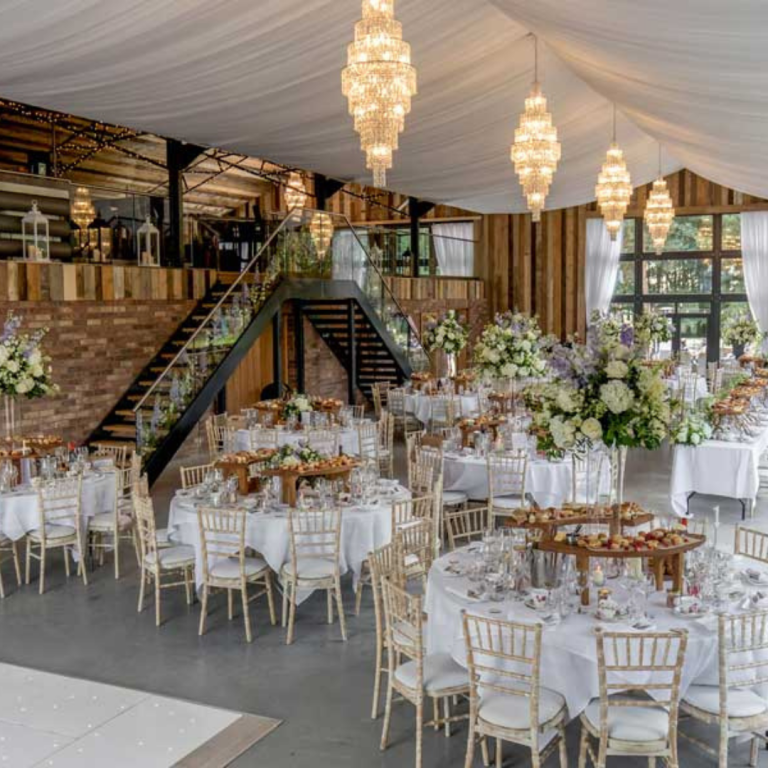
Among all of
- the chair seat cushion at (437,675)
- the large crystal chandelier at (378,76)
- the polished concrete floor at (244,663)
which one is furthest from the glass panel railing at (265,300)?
the chair seat cushion at (437,675)

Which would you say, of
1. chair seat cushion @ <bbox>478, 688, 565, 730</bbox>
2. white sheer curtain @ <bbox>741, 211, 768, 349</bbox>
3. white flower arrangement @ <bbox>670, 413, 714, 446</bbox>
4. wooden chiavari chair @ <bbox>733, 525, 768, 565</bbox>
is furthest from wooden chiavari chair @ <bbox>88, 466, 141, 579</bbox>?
white sheer curtain @ <bbox>741, 211, 768, 349</bbox>

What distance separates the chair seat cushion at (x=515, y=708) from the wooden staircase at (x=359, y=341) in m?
13.4

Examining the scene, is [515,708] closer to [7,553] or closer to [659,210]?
[7,553]

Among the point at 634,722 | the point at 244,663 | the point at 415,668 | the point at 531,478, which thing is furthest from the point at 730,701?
the point at 531,478

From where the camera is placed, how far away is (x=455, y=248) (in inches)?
981

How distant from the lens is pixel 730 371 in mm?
19062

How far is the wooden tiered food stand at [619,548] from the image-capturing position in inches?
208

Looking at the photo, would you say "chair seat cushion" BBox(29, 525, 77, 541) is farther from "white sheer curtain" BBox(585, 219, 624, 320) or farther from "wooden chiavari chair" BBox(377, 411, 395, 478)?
"white sheer curtain" BBox(585, 219, 624, 320)

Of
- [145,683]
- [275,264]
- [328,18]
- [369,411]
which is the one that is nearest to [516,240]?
[369,411]

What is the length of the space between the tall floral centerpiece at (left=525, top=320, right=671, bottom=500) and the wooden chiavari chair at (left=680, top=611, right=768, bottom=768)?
3.97 ft

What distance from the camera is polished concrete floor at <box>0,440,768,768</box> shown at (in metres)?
5.35

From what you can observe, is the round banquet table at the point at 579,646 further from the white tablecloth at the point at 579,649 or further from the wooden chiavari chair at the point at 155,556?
the wooden chiavari chair at the point at 155,556

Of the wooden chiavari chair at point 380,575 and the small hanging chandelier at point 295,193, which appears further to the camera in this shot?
the small hanging chandelier at point 295,193

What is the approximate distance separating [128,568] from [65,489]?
3.45ft
